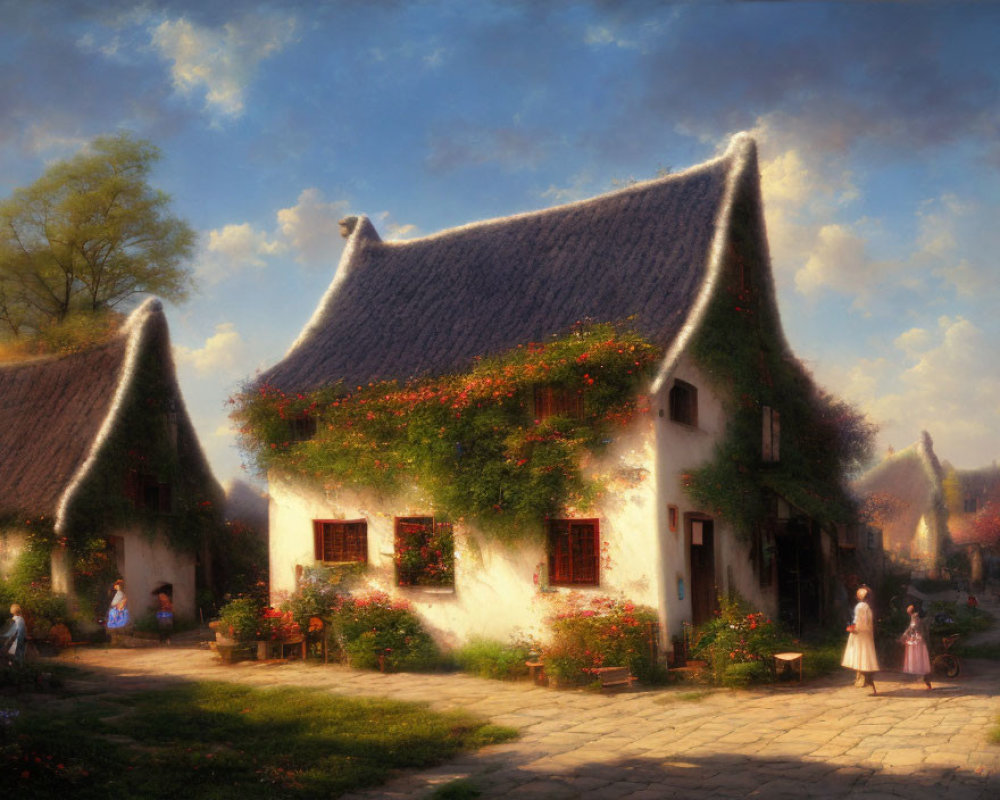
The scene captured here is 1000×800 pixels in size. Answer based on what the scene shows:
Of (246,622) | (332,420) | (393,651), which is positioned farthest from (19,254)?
(393,651)

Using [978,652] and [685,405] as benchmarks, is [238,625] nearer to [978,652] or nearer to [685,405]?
[685,405]

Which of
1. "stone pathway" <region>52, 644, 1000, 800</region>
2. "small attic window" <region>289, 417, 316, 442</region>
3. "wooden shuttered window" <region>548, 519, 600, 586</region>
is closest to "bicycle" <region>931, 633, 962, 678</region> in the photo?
"stone pathway" <region>52, 644, 1000, 800</region>

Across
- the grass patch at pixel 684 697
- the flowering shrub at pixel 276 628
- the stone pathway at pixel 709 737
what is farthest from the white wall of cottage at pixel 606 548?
the stone pathway at pixel 709 737

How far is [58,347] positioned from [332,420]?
8.81 meters

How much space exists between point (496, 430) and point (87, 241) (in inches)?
341

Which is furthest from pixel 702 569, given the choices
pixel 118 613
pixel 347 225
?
pixel 347 225

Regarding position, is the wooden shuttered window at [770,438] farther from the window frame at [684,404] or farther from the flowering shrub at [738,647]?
the flowering shrub at [738,647]

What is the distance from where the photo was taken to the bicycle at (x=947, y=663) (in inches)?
574

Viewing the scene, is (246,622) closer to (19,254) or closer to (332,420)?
(332,420)

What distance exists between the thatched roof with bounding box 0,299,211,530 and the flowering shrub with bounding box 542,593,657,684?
37.1 ft

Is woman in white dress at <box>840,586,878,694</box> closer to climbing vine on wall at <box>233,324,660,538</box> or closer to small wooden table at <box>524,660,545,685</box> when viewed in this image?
climbing vine on wall at <box>233,324,660,538</box>

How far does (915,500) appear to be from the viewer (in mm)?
47156

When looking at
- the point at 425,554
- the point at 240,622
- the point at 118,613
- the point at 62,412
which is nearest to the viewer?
the point at 240,622

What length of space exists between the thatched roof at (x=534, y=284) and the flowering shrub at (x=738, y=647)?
4.11 meters
